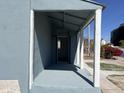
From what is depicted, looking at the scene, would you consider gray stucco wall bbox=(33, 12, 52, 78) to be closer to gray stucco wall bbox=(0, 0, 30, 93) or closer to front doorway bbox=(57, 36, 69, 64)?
gray stucco wall bbox=(0, 0, 30, 93)

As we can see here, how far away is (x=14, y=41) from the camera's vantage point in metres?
7.85

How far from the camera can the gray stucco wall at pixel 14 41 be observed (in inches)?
307

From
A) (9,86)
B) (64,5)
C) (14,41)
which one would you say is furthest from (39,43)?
(9,86)

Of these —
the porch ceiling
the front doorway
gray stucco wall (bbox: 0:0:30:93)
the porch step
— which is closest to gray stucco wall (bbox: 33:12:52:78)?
the porch ceiling

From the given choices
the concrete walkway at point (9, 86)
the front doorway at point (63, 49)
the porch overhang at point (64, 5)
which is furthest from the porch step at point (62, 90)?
the front doorway at point (63, 49)

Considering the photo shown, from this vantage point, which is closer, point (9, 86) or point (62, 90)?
point (9, 86)

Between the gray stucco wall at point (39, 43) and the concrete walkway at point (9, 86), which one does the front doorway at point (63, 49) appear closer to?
the gray stucco wall at point (39, 43)

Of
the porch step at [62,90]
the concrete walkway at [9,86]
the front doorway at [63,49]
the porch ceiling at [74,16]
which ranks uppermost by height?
the porch ceiling at [74,16]

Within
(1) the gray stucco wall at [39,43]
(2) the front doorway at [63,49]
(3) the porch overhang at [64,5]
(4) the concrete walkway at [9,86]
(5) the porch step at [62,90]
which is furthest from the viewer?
(2) the front doorway at [63,49]

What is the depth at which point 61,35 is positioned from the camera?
17156 millimetres

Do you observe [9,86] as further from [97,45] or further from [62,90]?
[97,45]

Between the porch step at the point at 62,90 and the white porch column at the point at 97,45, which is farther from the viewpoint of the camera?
the white porch column at the point at 97,45

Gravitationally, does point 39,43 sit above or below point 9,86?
above

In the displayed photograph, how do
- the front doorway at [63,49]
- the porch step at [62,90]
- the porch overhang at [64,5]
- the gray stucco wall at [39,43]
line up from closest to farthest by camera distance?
the porch step at [62,90] → the porch overhang at [64,5] → the gray stucco wall at [39,43] → the front doorway at [63,49]
